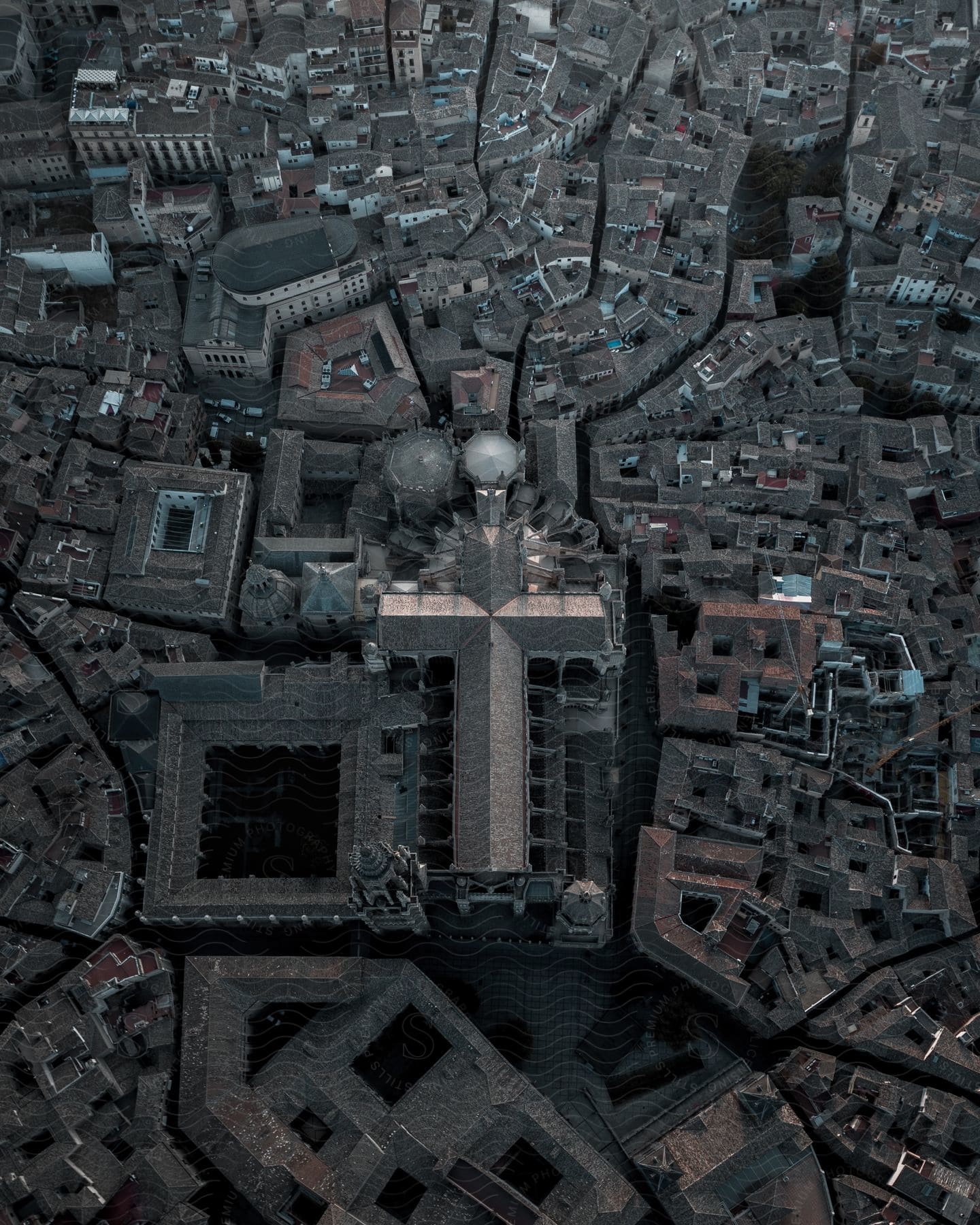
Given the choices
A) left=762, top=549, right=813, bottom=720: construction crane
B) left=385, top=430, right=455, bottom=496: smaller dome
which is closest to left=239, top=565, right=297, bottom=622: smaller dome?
left=385, top=430, right=455, bottom=496: smaller dome

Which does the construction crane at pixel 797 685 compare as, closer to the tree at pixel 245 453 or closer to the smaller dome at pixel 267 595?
the smaller dome at pixel 267 595

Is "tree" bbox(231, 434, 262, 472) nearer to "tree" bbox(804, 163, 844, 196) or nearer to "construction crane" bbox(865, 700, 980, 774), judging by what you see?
"construction crane" bbox(865, 700, 980, 774)

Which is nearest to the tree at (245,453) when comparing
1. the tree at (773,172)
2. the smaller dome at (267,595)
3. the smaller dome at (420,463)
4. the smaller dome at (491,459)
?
the smaller dome at (420,463)

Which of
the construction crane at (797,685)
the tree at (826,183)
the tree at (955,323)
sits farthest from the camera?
the tree at (826,183)

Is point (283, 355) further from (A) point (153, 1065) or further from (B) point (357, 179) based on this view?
(A) point (153, 1065)

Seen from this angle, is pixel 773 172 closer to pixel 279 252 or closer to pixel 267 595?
pixel 279 252
